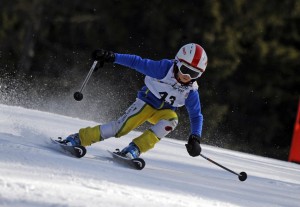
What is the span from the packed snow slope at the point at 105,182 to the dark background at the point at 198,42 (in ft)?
37.8

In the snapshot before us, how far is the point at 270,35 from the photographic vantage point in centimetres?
1950

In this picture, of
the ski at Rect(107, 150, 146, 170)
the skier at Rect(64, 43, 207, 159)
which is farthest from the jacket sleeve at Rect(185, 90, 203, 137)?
the ski at Rect(107, 150, 146, 170)

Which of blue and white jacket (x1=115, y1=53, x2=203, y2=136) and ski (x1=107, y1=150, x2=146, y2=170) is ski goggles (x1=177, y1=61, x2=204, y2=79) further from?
ski (x1=107, y1=150, x2=146, y2=170)

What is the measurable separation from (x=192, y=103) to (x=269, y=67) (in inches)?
548

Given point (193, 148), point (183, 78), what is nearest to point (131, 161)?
point (193, 148)

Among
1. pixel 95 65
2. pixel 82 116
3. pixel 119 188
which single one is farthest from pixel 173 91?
pixel 82 116

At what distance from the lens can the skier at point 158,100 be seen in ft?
17.2

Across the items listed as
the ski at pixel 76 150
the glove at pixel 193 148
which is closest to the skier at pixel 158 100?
the glove at pixel 193 148

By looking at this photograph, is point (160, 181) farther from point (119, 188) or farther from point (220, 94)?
point (220, 94)

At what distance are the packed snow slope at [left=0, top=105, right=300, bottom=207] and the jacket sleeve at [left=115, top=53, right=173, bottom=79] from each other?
31.7 inches

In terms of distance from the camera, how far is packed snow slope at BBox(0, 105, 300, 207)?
3066 millimetres

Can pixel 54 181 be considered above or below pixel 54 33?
below

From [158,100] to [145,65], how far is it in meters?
0.35

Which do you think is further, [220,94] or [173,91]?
[220,94]
